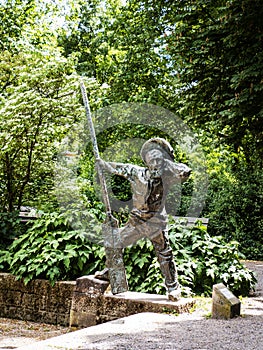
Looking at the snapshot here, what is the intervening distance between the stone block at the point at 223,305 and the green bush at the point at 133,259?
1.31 m

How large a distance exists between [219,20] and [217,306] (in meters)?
5.30

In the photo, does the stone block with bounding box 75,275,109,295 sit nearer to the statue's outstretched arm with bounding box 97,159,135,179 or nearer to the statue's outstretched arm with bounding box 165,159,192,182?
the statue's outstretched arm with bounding box 97,159,135,179

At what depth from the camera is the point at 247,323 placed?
5.51 m

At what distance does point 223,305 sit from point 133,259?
249 centimetres

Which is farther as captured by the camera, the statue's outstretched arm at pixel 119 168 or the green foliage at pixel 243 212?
the green foliage at pixel 243 212

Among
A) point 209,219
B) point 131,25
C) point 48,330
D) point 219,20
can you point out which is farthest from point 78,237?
point 131,25

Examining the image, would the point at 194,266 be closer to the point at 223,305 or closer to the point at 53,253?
the point at 223,305

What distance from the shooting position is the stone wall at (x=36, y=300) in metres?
7.48

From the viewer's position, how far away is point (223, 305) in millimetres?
5727

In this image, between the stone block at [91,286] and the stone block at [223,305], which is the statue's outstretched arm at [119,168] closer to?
the stone block at [91,286]

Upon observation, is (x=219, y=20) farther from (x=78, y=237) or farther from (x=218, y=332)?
(x=218, y=332)

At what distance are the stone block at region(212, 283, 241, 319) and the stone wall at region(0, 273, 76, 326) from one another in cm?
253

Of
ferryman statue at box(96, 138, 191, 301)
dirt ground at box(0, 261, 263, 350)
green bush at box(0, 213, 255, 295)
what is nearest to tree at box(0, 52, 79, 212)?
green bush at box(0, 213, 255, 295)

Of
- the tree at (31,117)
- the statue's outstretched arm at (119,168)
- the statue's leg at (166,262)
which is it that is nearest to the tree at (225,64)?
the statue's outstretched arm at (119,168)
